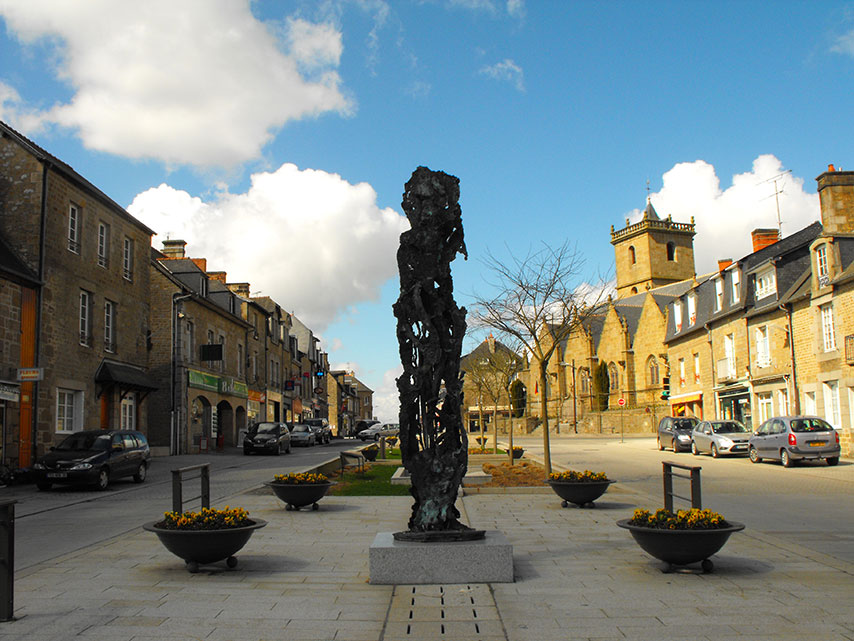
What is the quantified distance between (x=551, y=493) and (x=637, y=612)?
9.05 meters

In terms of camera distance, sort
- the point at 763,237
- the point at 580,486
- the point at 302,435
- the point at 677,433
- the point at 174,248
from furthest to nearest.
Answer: the point at 302,435 < the point at 174,248 < the point at 763,237 < the point at 677,433 < the point at 580,486

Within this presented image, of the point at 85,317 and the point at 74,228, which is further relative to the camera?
the point at 85,317

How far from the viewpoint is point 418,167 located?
765 cm

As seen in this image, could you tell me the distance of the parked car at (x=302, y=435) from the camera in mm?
41844

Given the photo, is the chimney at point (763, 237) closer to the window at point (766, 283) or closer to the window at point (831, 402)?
the window at point (766, 283)

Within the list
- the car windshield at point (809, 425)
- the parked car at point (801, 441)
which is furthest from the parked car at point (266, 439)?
the car windshield at point (809, 425)

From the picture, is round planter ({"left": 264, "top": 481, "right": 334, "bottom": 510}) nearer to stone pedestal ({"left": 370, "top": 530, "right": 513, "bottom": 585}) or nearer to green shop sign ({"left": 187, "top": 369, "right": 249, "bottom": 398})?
stone pedestal ({"left": 370, "top": 530, "right": 513, "bottom": 585})

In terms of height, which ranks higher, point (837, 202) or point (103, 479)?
point (837, 202)

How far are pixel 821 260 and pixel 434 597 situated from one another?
25.0 m

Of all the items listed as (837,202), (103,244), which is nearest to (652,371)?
(837,202)

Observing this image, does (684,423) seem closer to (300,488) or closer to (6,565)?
(300,488)

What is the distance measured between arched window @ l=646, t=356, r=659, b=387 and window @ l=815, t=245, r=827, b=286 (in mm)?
33285

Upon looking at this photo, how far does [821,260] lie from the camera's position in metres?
26.4

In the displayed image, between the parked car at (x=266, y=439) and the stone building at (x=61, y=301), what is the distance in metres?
6.05
